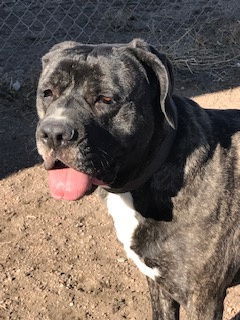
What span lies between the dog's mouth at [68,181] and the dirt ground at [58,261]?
1.24 m

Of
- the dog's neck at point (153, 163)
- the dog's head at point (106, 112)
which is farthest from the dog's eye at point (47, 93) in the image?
the dog's neck at point (153, 163)

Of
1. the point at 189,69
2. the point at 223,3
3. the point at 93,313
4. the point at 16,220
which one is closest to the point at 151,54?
the point at 93,313

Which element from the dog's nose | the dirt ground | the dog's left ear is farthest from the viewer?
the dirt ground

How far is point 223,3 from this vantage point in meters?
7.79

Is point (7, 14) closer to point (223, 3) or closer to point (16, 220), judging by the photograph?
point (223, 3)

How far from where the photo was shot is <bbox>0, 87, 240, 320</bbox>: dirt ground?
3471 millimetres

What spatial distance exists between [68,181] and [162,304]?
1065mm

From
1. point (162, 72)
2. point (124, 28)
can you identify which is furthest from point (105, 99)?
point (124, 28)

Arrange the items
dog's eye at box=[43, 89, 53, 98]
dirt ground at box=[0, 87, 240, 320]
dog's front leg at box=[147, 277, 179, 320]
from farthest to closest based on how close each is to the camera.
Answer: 1. dirt ground at box=[0, 87, 240, 320]
2. dog's front leg at box=[147, 277, 179, 320]
3. dog's eye at box=[43, 89, 53, 98]

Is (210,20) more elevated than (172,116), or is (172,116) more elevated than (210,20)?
(172,116)

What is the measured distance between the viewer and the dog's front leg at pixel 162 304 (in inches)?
122

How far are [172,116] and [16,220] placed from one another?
2127 millimetres

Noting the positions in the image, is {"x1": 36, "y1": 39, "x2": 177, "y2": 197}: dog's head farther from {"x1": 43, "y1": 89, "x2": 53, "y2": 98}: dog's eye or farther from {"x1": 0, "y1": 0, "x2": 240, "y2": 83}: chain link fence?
{"x1": 0, "y1": 0, "x2": 240, "y2": 83}: chain link fence

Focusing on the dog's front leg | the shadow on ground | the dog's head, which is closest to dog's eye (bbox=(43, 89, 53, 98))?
the dog's head
